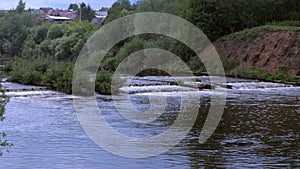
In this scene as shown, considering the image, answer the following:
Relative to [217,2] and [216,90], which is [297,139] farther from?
[217,2]

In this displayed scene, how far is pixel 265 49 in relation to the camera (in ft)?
179

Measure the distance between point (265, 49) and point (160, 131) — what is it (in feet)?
118

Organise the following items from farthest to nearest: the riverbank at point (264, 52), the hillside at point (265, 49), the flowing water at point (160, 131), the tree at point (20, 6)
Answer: the tree at point (20, 6) → the hillside at point (265, 49) → the riverbank at point (264, 52) → the flowing water at point (160, 131)

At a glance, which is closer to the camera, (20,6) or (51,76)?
(51,76)

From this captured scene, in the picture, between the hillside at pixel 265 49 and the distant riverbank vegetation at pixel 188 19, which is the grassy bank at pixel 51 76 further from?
the hillside at pixel 265 49

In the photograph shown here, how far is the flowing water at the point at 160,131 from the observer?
50.5 ft

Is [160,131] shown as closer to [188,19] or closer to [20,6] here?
[188,19]

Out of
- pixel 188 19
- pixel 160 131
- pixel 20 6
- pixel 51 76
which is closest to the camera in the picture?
pixel 160 131

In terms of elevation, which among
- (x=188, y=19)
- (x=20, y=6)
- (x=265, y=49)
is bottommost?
(x=265, y=49)

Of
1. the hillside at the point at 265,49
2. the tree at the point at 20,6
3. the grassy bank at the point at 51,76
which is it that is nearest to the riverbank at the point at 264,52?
the hillside at the point at 265,49

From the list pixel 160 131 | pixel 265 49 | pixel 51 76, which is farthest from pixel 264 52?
pixel 160 131

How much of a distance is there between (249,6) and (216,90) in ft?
102

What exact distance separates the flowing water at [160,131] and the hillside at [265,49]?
18.1 meters

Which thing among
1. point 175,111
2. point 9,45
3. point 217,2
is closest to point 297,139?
Result: point 175,111
